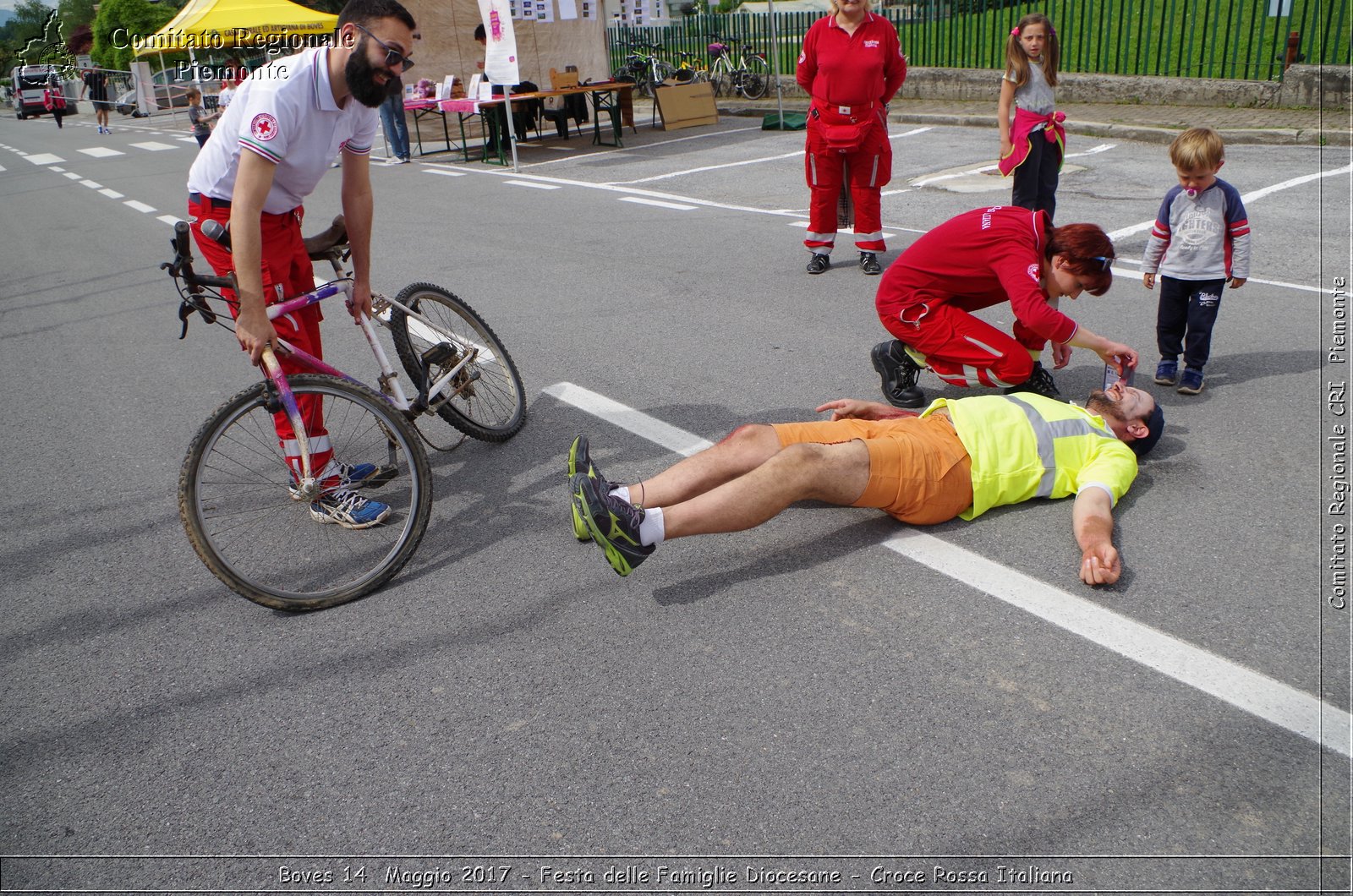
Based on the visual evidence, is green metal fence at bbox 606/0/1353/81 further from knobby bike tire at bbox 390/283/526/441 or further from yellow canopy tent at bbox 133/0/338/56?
knobby bike tire at bbox 390/283/526/441

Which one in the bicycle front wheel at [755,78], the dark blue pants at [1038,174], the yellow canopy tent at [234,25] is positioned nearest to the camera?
the dark blue pants at [1038,174]

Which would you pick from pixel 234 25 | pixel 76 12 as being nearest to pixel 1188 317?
pixel 234 25

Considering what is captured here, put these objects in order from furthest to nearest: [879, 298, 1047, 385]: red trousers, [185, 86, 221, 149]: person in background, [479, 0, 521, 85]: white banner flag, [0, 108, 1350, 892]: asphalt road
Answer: [185, 86, 221, 149]: person in background → [479, 0, 521, 85]: white banner flag → [879, 298, 1047, 385]: red trousers → [0, 108, 1350, 892]: asphalt road

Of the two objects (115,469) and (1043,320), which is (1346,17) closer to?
(1043,320)

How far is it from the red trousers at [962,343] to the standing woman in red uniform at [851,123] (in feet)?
9.01

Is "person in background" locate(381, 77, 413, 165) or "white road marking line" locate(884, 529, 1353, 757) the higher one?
"person in background" locate(381, 77, 413, 165)

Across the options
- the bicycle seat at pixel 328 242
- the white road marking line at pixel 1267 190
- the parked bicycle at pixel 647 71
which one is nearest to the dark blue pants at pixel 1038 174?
the white road marking line at pixel 1267 190

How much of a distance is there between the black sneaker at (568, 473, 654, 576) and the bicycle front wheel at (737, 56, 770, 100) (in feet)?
63.9

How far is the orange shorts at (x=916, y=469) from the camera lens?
11.4 ft

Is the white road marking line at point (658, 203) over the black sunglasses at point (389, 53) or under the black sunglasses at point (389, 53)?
under

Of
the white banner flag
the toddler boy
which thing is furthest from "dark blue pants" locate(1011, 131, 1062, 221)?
the white banner flag

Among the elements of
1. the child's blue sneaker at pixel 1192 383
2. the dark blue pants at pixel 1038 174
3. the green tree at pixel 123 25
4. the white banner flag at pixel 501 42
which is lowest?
the child's blue sneaker at pixel 1192 383

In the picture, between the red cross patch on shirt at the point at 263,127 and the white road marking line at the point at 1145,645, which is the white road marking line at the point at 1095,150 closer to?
the white road marking line at the point at 1145,645

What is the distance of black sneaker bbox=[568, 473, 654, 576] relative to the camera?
3201 millimetres
